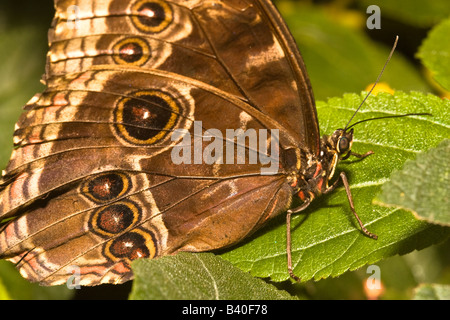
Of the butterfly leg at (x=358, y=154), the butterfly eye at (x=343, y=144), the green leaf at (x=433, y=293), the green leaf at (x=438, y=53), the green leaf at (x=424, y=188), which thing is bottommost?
the green leaf at (x=433, y=293)

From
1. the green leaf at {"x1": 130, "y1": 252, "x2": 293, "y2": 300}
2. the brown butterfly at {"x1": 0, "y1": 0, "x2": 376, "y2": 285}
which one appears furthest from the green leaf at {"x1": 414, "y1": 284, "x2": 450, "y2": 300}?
the brown butterfly at {"x1": 0, "y1": 0, "x2": 376, "y2": 285}

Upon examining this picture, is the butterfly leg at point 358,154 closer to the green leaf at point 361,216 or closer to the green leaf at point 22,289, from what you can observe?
the green leaf at point 361,216

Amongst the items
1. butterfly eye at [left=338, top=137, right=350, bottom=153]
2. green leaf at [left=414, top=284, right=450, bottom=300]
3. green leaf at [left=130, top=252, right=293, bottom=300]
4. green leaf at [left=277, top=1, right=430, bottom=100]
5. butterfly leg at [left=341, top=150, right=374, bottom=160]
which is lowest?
green leaf at [left=414, top=284, right=450, bottom=300]

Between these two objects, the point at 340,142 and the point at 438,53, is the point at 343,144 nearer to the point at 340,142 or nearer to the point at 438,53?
the point at 340,142

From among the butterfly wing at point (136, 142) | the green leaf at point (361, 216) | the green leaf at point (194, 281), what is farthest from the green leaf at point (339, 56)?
the green leaf at point (194, 281)

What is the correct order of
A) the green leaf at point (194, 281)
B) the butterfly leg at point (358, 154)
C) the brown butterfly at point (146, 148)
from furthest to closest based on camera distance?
the butterfly leg at point (358, 154) < the brown butterfly at point (146, 148) < the green leaf at point (194, 281)

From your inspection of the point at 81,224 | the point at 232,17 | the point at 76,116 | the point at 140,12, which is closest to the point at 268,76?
the point at 232,17

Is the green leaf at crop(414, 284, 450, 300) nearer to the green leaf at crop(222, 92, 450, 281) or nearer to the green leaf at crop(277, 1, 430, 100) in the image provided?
the green leaf at crop(222, 92, 450, 281)
